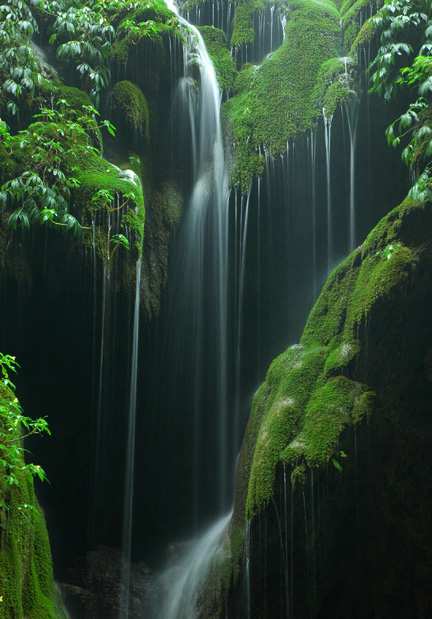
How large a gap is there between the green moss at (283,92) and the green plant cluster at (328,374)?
2939 mm

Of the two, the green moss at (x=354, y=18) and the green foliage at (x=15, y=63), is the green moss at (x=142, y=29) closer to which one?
the green foliage at (x=15, y=63)

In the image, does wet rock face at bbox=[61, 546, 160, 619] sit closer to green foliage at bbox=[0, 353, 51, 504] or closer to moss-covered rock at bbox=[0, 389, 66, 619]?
moss-covered rock at bbox=[0, 389, 66, 619]

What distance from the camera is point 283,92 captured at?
8.63 metres

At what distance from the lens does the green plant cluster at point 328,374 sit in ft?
16.6

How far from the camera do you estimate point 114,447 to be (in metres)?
7.51

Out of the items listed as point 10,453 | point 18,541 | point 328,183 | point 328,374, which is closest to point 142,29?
point 328,183

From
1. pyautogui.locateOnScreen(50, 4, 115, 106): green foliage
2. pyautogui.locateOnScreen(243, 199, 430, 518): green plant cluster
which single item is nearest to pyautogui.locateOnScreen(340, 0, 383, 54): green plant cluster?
pyautogui.locateOnScreen(50, 4, 115, 106): green foliage

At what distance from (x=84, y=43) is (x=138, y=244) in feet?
12.8

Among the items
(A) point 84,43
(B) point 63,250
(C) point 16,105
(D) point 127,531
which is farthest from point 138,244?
(D) point 127,531

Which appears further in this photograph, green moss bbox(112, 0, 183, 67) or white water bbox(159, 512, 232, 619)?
green moss bbox(112, 0, 183, 67)

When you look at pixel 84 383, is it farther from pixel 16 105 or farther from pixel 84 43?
pixel 84 43

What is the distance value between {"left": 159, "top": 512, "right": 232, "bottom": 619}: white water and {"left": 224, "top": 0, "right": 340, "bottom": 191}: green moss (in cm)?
530

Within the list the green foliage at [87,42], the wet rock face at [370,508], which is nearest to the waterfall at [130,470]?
the wet rock face at [370,508]

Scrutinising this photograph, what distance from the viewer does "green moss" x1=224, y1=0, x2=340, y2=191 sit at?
8141 mm
